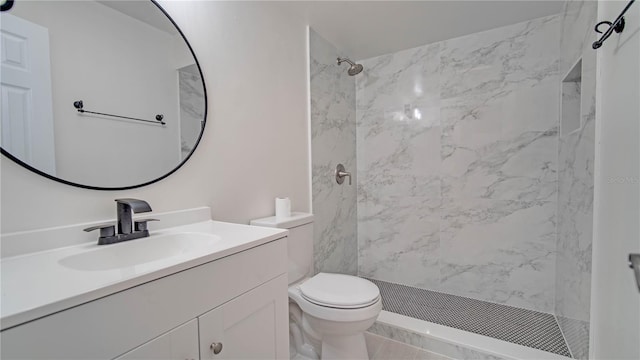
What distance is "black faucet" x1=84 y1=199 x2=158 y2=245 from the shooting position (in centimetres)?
94

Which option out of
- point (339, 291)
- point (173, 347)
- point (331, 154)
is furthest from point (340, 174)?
point (173, 347)

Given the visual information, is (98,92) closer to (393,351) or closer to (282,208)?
(282,208)

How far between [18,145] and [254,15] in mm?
1301

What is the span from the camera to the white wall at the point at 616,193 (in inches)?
35.4

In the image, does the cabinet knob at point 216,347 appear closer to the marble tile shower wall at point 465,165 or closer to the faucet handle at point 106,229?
the faucet handle at point 106,229

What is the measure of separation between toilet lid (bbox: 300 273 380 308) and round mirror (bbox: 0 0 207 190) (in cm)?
92

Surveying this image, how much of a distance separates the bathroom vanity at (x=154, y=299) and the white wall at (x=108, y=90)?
0.83ft

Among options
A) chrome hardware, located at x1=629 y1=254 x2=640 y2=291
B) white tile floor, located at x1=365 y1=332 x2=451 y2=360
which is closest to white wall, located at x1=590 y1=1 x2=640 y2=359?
chrome hardware, located at x1=629 y1=254 x2=640 y2=291

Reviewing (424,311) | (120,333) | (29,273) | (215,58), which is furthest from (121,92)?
(424,311)

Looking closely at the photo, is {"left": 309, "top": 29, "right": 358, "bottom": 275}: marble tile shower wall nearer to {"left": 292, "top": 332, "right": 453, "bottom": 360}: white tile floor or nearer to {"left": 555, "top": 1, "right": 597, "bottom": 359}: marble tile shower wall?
{"left": 292, "top": 332, "right": 453, "bottom": 360}: white tile floor

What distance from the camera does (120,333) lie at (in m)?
0.61

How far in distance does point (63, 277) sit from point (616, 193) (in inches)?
67.4

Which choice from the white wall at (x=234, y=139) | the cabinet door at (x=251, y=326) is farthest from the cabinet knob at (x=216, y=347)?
the white wall at (x=234, y=139)

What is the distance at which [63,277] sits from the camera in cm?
66
